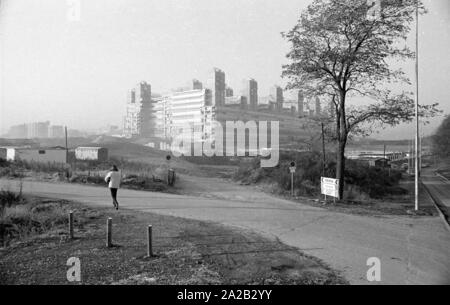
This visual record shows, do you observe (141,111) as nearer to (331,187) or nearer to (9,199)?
(9,199)

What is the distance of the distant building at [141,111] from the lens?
105438 millimetres

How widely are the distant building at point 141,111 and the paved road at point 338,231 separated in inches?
3581

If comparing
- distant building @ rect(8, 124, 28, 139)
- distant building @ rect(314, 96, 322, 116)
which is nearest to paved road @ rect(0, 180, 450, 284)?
distant building @ rect(314, 96, 322, 116)

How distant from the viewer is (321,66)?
15.6 m

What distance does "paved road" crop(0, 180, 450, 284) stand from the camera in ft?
21.2

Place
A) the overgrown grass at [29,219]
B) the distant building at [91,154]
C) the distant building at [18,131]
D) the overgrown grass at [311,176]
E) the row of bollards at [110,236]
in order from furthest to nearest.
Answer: the distant building at [18,131] < the distant building at [91,154] < the overgrown grass at [311,176] < the overgrown grass at [29,219] < the row of bollards at [110,236]

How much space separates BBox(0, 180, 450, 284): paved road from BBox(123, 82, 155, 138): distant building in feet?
298

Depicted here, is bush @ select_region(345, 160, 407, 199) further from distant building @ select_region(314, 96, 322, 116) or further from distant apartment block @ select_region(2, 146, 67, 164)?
distant apartment block @ select_region(2, 146, 67, 164)

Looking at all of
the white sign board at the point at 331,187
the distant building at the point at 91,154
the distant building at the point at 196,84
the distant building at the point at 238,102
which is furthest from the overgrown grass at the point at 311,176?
the distant building at the point at 196,84

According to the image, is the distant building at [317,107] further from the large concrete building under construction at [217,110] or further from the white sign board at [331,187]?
the large concrete building under construction at [217,110]

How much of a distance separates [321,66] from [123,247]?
11896 millimetres

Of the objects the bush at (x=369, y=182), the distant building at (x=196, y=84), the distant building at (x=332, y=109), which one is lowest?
the bush at (x=369, y=182)
